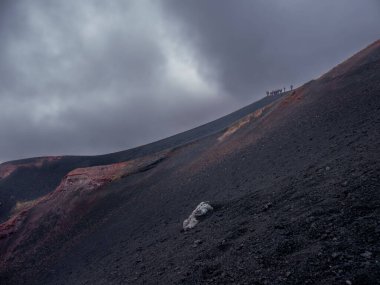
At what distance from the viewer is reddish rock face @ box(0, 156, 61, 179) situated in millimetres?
Result: 54912

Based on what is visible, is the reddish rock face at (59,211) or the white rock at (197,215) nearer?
the white rock at (197,215)

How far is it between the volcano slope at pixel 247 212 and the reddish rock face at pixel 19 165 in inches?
1059

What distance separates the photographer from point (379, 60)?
795 inches

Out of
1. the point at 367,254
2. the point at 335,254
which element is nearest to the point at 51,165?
the point at 335,254

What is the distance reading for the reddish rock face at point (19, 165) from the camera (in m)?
54.9

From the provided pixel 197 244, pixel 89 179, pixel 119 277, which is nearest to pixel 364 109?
pixel 197 244

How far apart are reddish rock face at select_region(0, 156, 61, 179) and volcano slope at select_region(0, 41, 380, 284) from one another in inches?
1059

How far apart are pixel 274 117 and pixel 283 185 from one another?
13639mm

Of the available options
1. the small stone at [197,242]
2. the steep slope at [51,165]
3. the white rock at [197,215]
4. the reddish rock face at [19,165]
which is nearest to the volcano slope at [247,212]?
the small stone at [197,242]

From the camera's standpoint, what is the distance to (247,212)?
980 cm

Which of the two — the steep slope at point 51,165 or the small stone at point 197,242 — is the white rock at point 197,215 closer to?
the small stone at point 197,242

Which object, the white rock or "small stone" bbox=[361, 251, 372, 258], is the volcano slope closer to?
"small stone" bbox=[361, 251, 372, 258]

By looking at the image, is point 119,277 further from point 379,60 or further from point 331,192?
point 379,60

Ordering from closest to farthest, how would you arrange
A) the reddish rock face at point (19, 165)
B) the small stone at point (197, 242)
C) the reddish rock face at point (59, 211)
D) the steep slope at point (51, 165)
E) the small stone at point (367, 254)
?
the small stone at point (367, 254) < the small stone at point (197, 242) < the reddish rock face at point (59, 211) < the steep slope at point (51, 165) < the reddish rock face at point (19, 165)
